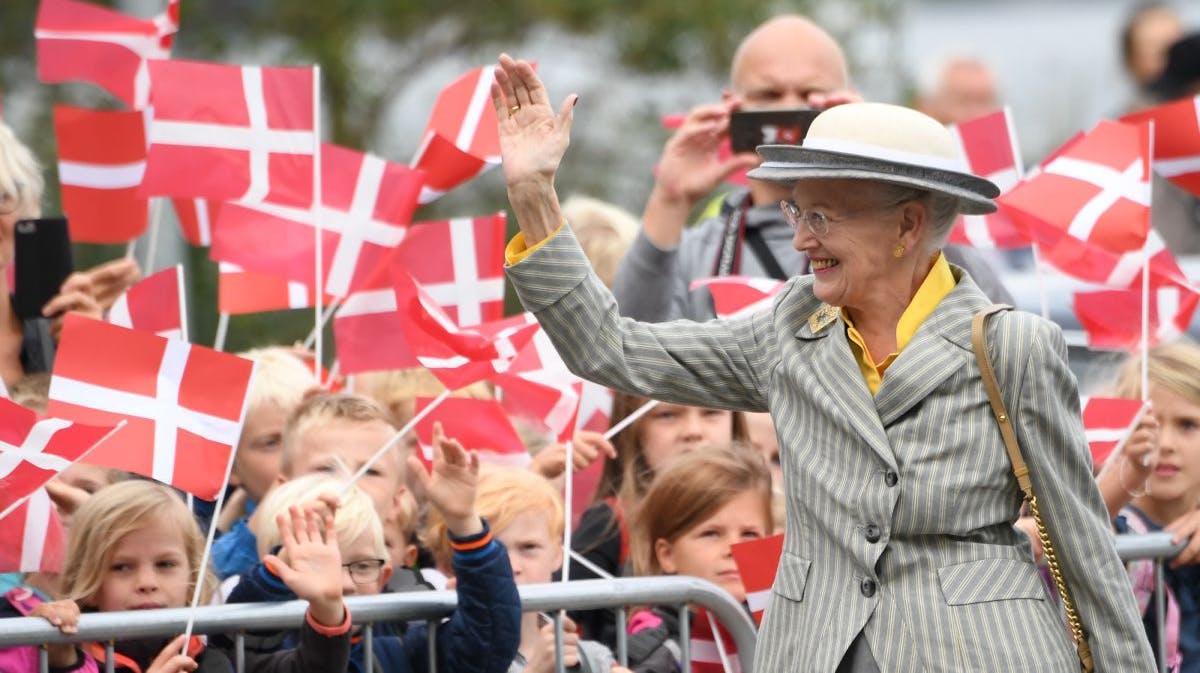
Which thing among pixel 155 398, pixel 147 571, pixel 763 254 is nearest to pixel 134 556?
pixel 147 571

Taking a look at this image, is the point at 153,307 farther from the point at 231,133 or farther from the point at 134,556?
the point at 134,556

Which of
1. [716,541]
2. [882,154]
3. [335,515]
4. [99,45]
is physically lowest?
[716,541]

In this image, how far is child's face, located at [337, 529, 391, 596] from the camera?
16.3 ft

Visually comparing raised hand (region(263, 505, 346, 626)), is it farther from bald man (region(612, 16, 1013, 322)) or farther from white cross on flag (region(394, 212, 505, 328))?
bald man (region(612, 16, 1013, 322))

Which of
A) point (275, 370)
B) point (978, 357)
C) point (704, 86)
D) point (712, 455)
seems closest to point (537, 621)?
point (712, 455)

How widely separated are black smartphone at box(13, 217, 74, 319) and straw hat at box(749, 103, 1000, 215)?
2.40 meters

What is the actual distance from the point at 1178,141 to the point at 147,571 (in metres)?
3.10

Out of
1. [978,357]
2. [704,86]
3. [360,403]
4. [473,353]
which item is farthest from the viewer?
[704,86]

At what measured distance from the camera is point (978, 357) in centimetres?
379

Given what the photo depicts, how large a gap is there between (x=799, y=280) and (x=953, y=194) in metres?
0.40

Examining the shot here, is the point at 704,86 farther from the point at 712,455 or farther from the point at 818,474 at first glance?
the point at 818,474

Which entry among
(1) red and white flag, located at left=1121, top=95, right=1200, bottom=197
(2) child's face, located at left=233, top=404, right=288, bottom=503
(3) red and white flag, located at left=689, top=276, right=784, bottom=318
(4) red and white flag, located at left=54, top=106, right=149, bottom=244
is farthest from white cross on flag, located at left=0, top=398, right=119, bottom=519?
(1) red and white flag, located at left=1121, top=95, right=1200, bottom=197

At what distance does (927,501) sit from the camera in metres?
3.76

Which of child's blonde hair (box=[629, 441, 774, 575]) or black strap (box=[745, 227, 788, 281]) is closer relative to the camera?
child's blonde hair (box=[629, 441, 774, 575])
